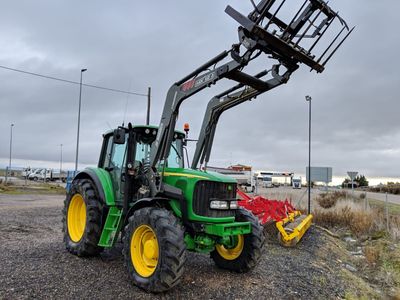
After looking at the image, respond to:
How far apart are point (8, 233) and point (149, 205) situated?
5004mm

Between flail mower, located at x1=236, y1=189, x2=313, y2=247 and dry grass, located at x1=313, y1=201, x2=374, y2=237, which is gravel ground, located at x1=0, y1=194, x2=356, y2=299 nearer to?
flail mower, located at x1=236, y1=189, x2=313, y2=247

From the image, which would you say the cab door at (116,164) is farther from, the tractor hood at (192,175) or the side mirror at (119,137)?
the tractor hood at (192,175)

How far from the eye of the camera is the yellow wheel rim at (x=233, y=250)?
706 cm

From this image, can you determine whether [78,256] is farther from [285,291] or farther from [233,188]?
[285,291]

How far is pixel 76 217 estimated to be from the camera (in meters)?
8.27

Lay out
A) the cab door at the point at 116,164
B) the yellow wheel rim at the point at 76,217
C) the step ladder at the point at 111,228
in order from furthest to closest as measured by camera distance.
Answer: the yellow wheel rim at the point at 76,217 < the cab door at the point at 116,164 < the step ladder at the point at 111,228

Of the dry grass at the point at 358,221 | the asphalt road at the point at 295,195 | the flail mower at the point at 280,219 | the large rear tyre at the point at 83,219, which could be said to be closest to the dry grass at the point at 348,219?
the dry grass at the point at 358,221

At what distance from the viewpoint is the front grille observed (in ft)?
20.3

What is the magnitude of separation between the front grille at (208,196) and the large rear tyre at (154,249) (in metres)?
0.51

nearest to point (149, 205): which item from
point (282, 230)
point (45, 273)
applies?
point (45, 273)

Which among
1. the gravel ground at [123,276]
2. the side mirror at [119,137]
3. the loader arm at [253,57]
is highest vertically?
the loader arm at [253,57]

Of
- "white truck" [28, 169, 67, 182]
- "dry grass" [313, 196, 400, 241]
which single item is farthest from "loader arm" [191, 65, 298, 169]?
"white truck" [28, 169, 67, 182]

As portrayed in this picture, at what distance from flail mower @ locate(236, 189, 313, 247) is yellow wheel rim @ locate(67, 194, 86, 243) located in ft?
13.8

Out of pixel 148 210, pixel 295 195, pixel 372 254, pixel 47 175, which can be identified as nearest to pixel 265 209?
pixel 372 254
